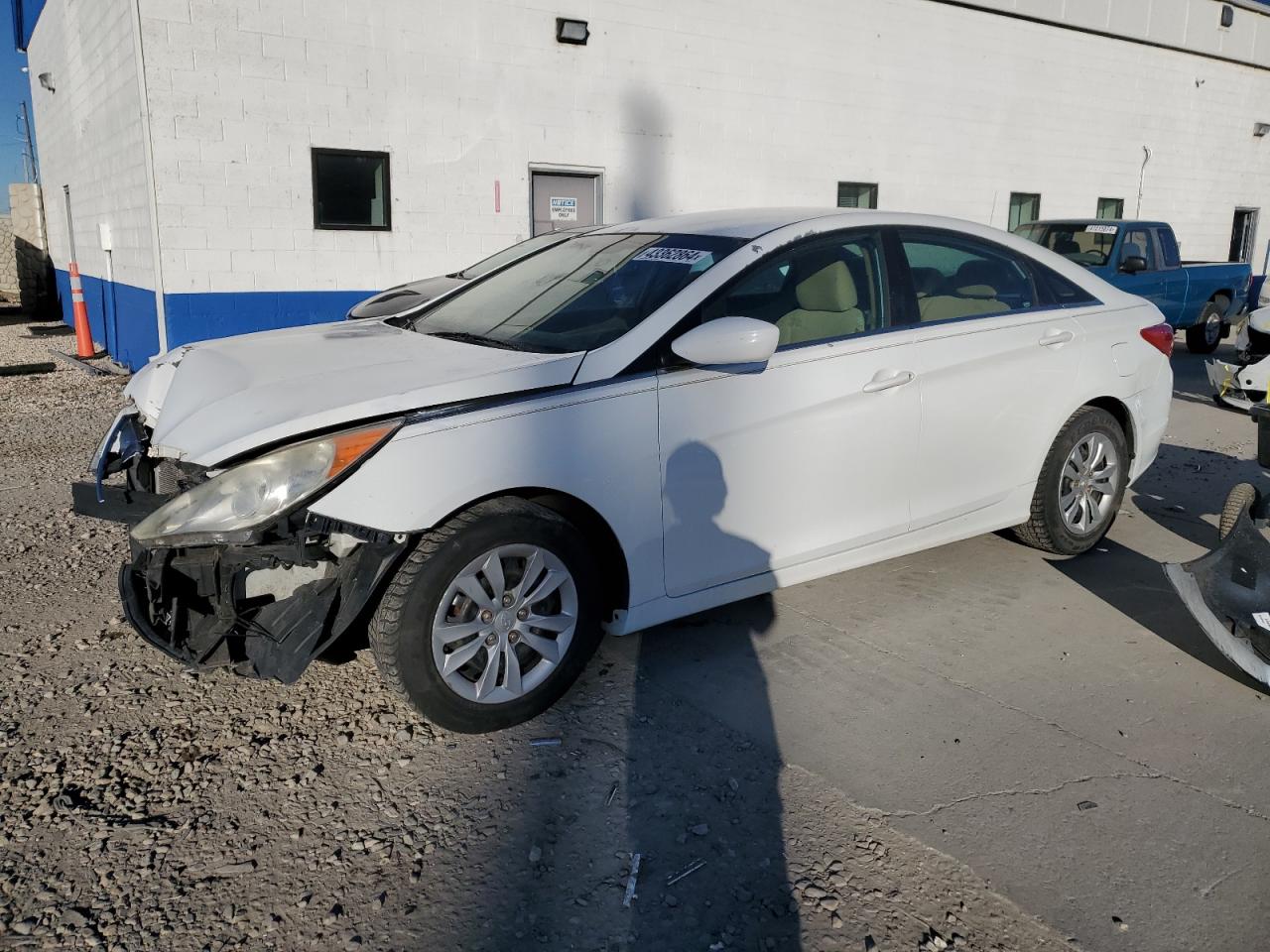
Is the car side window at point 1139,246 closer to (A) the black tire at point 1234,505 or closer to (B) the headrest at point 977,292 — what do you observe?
(A) the black tire at point 1234,505

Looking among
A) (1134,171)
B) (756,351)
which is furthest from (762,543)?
(1134,171)

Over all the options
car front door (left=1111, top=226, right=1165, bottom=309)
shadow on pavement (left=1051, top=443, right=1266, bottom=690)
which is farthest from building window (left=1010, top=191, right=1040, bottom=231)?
shadow on pavement (left=1051, top=443, right=1266, bottom=690)

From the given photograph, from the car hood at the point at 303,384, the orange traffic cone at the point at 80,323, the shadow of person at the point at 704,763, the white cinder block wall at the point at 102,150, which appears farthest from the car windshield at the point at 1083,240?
the orange traffic cone at the point at 80,323

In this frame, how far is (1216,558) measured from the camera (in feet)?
13.1

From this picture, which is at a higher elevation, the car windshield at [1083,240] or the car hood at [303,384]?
the car windshield at [1083,240]

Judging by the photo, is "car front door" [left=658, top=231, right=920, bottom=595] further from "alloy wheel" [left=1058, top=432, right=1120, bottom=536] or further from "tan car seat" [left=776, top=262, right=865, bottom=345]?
"alloy wheel" [left=1058, top=432, right=1120, bottom=536]

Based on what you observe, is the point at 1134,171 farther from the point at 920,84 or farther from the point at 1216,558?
the point at 1216,558

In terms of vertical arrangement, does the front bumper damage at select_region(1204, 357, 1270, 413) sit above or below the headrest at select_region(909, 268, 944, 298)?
below

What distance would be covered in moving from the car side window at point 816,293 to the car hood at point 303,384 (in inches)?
31.5

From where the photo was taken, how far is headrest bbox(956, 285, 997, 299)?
14.8ft

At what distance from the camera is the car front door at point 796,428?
360cm

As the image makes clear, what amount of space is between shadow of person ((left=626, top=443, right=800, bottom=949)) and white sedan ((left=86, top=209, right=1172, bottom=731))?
0.03 m

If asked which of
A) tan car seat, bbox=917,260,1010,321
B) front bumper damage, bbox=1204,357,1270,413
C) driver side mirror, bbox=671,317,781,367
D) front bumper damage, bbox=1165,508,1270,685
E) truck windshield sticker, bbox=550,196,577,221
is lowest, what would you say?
front bumper damage, bbox=1165,508,1270,685

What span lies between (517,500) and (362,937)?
1.35 m
